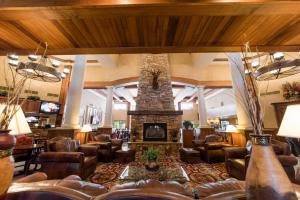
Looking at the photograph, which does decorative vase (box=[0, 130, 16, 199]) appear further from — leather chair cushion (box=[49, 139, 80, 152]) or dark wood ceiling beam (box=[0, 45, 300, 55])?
leather chair cushion (box=[49, 139, 80, 152])

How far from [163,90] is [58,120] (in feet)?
18.7

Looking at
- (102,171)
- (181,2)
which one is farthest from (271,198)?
(102,171)

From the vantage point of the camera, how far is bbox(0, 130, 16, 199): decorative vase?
881 millimetres

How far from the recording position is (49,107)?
724cm

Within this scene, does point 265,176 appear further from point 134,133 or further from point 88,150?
point 134,133

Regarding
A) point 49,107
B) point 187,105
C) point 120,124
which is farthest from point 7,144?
point 187,105

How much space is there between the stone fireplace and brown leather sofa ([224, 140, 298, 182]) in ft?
11.0

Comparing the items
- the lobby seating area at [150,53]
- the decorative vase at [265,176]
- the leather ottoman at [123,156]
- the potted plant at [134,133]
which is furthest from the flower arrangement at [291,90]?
the decorative vase at [265,176]

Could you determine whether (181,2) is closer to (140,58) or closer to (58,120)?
(140,58)

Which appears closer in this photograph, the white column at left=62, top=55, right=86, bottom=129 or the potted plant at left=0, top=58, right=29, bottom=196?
the potted plant at left=0, top=58, right=29, bottom=196

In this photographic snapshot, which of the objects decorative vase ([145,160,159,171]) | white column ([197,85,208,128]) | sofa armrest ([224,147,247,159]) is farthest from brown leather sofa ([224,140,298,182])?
white column ([197,85,208,128])

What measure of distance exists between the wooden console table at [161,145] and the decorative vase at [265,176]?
543 centimetres

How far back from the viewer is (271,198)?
0.72 metres

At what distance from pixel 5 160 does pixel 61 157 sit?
2.35 metres
